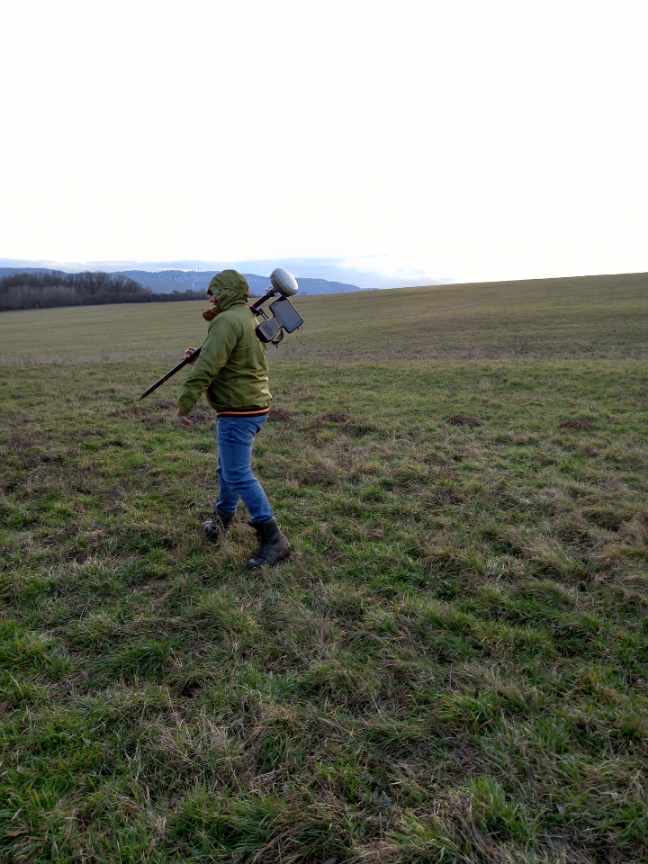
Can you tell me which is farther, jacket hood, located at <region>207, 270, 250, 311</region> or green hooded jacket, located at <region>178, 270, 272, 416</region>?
jacket hood, located at <region>207, 270, 250, 311</region>

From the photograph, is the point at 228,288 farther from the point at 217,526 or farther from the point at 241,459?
the point at 217,526

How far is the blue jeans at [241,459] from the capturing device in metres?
4.82

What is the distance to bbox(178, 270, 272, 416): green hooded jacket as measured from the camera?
4.53 metres

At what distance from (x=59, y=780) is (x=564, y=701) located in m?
2.84

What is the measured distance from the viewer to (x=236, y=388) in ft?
15.6

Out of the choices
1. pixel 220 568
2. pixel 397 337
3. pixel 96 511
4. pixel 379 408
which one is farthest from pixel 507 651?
pixel 397 337

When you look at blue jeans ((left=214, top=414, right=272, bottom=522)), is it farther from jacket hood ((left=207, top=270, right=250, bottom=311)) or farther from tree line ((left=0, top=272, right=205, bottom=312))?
tree line ((left=0, top=272, right=205, bottom=312))

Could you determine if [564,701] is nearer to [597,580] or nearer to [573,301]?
[597,580]

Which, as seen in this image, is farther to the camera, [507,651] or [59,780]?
[507,651]

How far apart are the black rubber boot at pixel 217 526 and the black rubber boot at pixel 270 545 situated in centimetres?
55

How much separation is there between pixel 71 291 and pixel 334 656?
109 meters

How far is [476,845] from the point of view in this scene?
2299 millimetres

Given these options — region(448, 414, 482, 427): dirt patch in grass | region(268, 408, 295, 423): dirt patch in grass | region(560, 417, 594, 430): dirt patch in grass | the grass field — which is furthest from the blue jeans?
region(560, 417, 594, 430): dirt patch in grass

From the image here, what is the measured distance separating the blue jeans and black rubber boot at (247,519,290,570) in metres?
0.07
